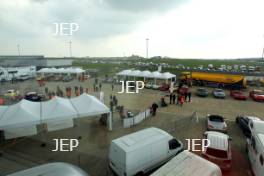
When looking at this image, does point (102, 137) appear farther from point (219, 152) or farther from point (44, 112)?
point (219, 152)

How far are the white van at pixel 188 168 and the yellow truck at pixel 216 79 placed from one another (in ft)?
85.1

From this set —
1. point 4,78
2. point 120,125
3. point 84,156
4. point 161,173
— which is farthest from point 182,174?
point 4,78

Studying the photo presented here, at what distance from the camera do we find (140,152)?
809 cm

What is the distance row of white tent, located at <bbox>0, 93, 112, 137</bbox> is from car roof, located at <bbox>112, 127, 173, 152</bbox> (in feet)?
15.0

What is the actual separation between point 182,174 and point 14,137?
10.8 m

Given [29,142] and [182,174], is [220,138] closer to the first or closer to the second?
[182,174]

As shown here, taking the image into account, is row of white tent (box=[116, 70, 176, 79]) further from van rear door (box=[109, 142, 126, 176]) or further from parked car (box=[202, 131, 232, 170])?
van rear door (box=[109, 142, 126, 176])

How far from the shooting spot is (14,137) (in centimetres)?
1211

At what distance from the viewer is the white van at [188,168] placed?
21.3 feet

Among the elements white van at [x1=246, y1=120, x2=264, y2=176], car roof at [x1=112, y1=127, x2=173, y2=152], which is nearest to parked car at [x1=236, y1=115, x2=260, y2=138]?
white van at [x1=246, y1=120, x2=264, y2=176]

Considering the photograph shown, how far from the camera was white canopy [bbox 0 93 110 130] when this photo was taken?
1099 centimetres

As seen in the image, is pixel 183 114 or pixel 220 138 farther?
pixel 183 114

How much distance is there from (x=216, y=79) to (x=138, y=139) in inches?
1017

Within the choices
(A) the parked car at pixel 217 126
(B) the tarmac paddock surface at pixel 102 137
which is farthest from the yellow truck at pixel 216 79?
(A) the parked car at pixel 217 126
